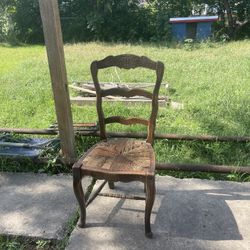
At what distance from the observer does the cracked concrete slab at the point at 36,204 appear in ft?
9.63

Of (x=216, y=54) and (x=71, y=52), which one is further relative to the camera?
(x=71, y=52)

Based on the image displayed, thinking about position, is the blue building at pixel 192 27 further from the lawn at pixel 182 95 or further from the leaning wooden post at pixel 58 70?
the leaning wooden post at pixel 58 70

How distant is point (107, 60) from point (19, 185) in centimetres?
150

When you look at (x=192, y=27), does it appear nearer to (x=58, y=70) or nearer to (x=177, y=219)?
(x=58, y=70)

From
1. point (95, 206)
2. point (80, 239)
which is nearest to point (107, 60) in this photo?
point (95, 206)

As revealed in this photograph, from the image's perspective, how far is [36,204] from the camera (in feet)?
10.7

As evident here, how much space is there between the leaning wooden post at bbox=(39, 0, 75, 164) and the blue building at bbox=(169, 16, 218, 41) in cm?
987

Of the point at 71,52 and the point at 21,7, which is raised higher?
the point at 21,7

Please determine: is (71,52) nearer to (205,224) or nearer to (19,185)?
(19,185)

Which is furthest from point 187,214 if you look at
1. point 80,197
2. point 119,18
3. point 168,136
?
point 119,18

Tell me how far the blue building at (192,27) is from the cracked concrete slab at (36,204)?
10084 millimetres

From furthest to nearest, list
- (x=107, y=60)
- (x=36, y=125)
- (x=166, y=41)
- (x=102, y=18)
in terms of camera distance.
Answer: (x=102, y=18)
(x=166, y=41)
(x=36, y=125)
(x=107, y=60)

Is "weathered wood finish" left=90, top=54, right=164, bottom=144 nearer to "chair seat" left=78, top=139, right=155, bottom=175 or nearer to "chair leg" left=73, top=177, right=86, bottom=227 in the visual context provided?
"chair seat" left=78, top=139, right=155, bottom=175

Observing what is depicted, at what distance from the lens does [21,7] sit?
14.8 metres
